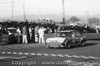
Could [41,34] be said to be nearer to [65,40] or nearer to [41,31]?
[41,31]

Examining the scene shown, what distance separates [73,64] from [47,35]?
1561 centimetres

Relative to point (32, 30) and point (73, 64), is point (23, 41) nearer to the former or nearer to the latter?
point (32, 30)

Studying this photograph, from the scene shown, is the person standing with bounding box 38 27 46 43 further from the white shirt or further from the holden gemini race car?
the holden gemini race car

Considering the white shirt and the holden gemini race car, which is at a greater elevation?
the white shirt

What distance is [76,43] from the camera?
20.2 meters

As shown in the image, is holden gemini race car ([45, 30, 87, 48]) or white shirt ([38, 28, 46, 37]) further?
white shirt ([38, 28, 46, 37])

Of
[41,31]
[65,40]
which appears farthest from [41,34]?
[65,40]

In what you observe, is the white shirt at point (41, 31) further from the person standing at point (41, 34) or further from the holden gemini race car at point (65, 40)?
the holden gemini race car at point (65, 40)

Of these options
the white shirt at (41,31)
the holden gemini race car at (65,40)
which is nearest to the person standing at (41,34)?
the white shirt at (41,31)

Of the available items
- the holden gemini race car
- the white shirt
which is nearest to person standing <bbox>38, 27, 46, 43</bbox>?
the white shirt

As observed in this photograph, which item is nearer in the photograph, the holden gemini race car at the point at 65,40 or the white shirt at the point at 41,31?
the holden gemini race car at the point at 65,40

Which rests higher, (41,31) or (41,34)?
(41,31)

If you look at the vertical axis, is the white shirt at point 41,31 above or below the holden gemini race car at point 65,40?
above

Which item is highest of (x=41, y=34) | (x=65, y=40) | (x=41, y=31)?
(x=41, y=31)
